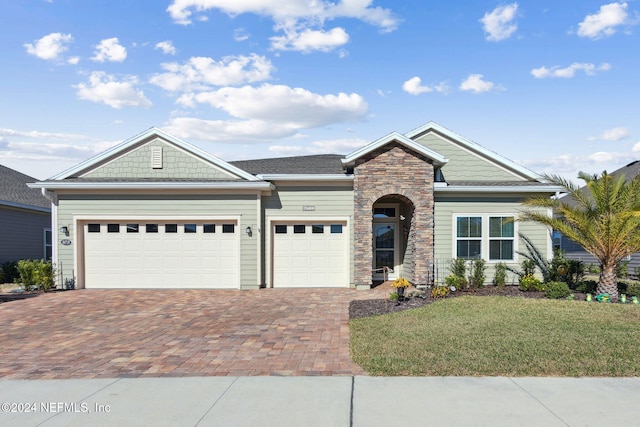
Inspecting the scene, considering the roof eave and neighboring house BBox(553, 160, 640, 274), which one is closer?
the roof eave

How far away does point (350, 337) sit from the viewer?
8.15 metres

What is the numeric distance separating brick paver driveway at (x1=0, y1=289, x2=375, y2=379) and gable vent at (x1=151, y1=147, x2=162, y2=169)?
424 cm

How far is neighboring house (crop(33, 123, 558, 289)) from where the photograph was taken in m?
14.4

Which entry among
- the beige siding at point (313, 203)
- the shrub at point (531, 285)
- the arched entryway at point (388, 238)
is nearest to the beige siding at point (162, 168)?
the beige siding at point (313, 203)

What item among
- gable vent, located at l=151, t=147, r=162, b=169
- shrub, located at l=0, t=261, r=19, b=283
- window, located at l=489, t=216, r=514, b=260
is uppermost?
gable vent, located at l=151, t=147, r=162, b=169

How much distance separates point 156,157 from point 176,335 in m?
8.01

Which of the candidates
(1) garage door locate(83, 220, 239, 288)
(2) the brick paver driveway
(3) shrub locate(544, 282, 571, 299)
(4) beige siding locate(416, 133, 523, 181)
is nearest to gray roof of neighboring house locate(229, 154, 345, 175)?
(1) garage door locate(83, 220, 239, 288)

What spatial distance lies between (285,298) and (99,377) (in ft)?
23.1

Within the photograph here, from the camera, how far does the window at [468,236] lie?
1488 cm

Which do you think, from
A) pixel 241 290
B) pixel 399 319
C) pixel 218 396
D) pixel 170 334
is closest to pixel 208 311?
pixel 170 334

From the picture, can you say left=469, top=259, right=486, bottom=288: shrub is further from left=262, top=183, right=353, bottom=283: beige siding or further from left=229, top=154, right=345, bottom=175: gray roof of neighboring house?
left=229, top=154, right=345, bottom=175: gray roof of neighboring house

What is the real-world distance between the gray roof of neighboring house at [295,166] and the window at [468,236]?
4336 millimetres

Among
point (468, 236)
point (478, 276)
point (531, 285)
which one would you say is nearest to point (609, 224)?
point (531, 285)

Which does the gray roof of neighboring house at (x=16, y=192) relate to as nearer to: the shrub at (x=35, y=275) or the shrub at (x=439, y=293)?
the shrub at (x=35, y=275)
